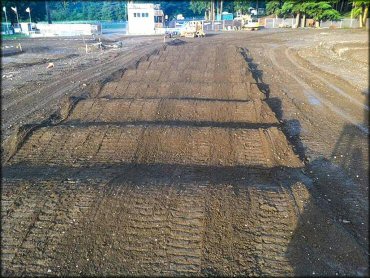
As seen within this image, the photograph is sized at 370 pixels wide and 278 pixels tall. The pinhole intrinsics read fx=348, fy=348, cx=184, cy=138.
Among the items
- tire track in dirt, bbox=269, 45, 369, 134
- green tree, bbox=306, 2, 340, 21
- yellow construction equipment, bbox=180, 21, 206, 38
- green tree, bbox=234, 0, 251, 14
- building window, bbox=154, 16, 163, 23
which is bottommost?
tire track in dirt, bbox=269, 45, 369, 134

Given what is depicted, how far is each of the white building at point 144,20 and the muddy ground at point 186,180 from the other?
3539 cm

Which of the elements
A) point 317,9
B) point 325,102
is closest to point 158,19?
point 317,9

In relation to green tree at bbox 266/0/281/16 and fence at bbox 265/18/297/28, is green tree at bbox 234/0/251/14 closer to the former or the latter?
green tree at bbox 266/0/281/16

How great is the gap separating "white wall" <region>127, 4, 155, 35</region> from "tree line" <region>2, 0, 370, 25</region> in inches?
679

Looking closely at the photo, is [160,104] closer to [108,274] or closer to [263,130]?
[263,130]

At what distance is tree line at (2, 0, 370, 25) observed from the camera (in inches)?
2168

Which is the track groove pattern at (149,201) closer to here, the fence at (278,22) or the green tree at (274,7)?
the fence at (278,22)

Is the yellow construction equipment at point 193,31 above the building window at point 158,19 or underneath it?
underneath

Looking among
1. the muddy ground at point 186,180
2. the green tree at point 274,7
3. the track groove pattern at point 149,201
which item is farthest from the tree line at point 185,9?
the track groove pattern at point 149,201

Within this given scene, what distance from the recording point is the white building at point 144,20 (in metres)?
51.7

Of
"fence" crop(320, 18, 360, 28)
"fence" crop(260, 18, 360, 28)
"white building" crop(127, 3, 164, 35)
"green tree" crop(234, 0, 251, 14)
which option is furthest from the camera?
"green tree" crop(234, 0, 251, 14)

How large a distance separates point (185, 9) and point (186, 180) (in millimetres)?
91996

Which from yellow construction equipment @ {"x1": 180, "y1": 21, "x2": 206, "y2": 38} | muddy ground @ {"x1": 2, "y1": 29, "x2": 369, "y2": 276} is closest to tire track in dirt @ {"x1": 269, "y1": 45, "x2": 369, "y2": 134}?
muddy ground @ {"x1": 2, "y1": 29, "x2": 369, "y2": 276}

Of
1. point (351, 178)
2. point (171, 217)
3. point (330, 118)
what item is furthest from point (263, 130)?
point (171, 217)
